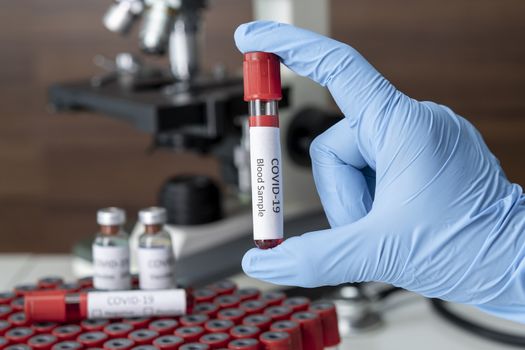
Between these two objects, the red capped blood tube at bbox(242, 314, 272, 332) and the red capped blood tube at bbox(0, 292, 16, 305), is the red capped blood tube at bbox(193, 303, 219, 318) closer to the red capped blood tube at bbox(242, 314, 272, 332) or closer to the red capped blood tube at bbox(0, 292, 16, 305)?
the red capped blood tube at bbox(242, 314, 272, 332)

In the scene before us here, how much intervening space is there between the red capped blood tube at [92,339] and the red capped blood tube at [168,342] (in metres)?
0.07

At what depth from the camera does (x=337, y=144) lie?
0.97 meters

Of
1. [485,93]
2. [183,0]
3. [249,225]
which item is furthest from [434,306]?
[485,93]

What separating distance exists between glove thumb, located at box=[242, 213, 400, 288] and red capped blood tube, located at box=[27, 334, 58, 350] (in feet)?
0.99

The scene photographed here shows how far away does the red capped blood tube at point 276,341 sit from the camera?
966 millimetres

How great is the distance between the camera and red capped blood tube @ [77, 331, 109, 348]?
978 mm

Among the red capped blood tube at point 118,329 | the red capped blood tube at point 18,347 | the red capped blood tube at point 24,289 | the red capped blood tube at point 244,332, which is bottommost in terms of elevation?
the red capped blood tube at point 244,332

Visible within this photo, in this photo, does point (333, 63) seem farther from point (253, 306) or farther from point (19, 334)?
point (19, 334)

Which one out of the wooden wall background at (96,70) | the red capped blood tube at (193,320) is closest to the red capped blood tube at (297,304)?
the red capped blood tube at (193,320)

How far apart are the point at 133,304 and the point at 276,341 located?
0.65ft

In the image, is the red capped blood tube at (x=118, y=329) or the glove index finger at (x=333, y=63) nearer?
the glove index finger at (x=333, y=63)

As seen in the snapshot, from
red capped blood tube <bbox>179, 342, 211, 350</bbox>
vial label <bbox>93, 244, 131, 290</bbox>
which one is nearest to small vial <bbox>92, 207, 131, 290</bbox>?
vial label <bbox>93, 244, 131, 290</bbox>

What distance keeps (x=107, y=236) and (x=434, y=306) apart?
57 centimetres

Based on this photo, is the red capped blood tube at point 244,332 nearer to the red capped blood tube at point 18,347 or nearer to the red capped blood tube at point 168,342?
the red capped blood tube at point 168,342
